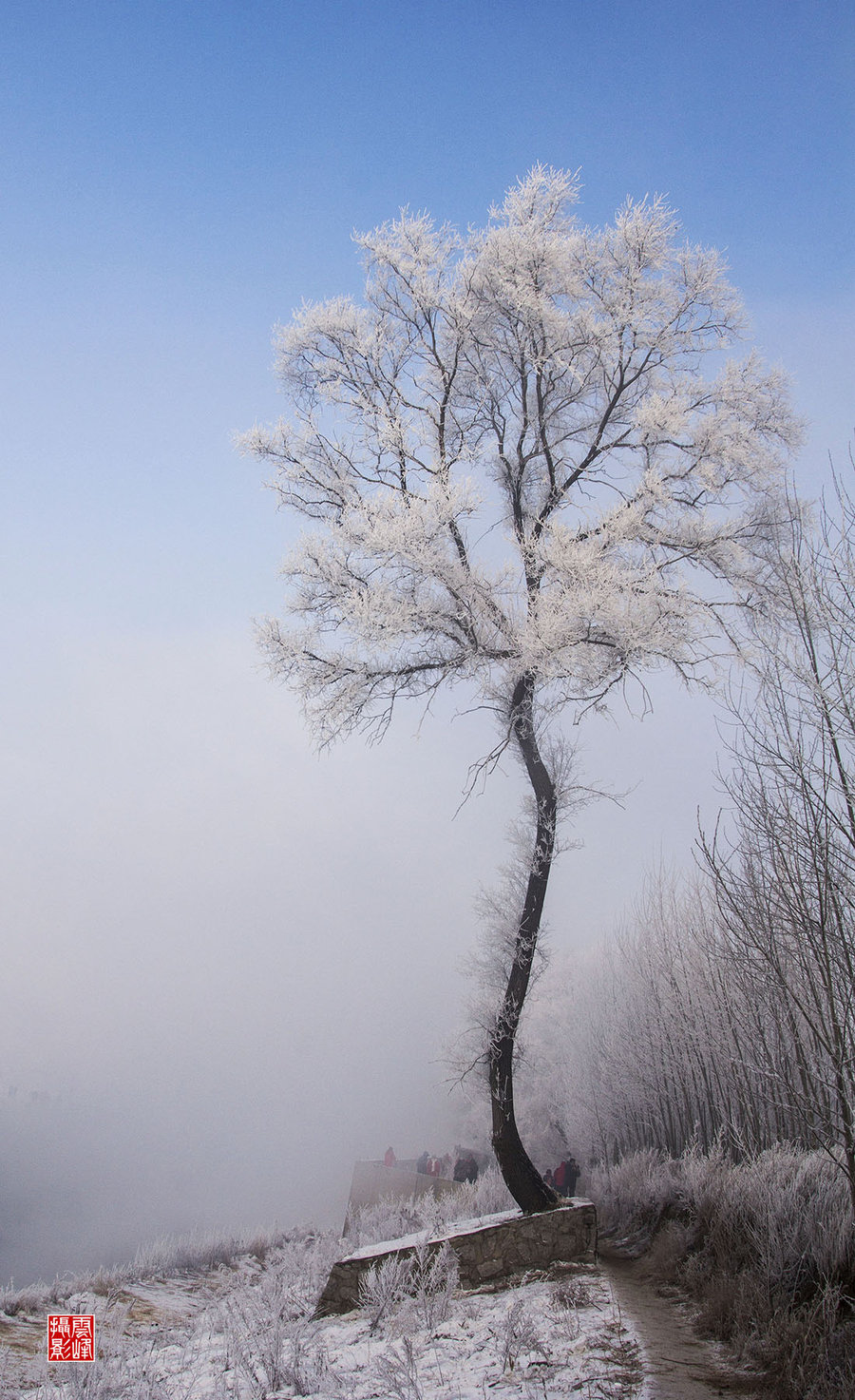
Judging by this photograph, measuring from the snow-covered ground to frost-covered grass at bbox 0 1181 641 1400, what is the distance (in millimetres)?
14

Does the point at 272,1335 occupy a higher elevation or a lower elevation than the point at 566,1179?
higher

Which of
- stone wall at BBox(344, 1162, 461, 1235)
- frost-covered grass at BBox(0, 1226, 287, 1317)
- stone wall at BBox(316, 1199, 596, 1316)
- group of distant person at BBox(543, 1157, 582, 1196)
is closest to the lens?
stone wall at BBox(316, 1199, 596, 1316)

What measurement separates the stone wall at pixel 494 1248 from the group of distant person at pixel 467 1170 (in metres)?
6.21

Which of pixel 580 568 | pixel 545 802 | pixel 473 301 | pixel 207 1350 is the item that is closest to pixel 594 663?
pixel 580 568

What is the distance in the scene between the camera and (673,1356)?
15.4 feet

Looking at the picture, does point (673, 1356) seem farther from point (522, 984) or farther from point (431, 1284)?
point (522, 984)

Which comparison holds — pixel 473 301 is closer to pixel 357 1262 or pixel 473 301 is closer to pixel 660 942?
pixel 357 1262

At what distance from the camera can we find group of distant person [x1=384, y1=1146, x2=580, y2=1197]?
17.8 metres

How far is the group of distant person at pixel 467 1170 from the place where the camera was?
58.3 feet

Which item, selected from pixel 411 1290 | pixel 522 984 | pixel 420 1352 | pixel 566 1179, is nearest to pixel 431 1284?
pixel 411 1290

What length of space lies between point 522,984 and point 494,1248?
8.32ft

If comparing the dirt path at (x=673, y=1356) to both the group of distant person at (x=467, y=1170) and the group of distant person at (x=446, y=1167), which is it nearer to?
the group of distant person at (x=467, y=1170)

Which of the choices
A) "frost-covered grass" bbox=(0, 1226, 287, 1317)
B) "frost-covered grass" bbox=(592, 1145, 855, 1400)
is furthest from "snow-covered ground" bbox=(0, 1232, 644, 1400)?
"frost-covered grass" bbox=(0, 1226, 287, 1317)

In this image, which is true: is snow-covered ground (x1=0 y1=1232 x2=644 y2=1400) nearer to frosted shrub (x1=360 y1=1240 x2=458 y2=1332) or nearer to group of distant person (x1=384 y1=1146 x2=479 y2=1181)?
frosted shrub (x1=360 y1=1240 x2=458 y2=1332)
